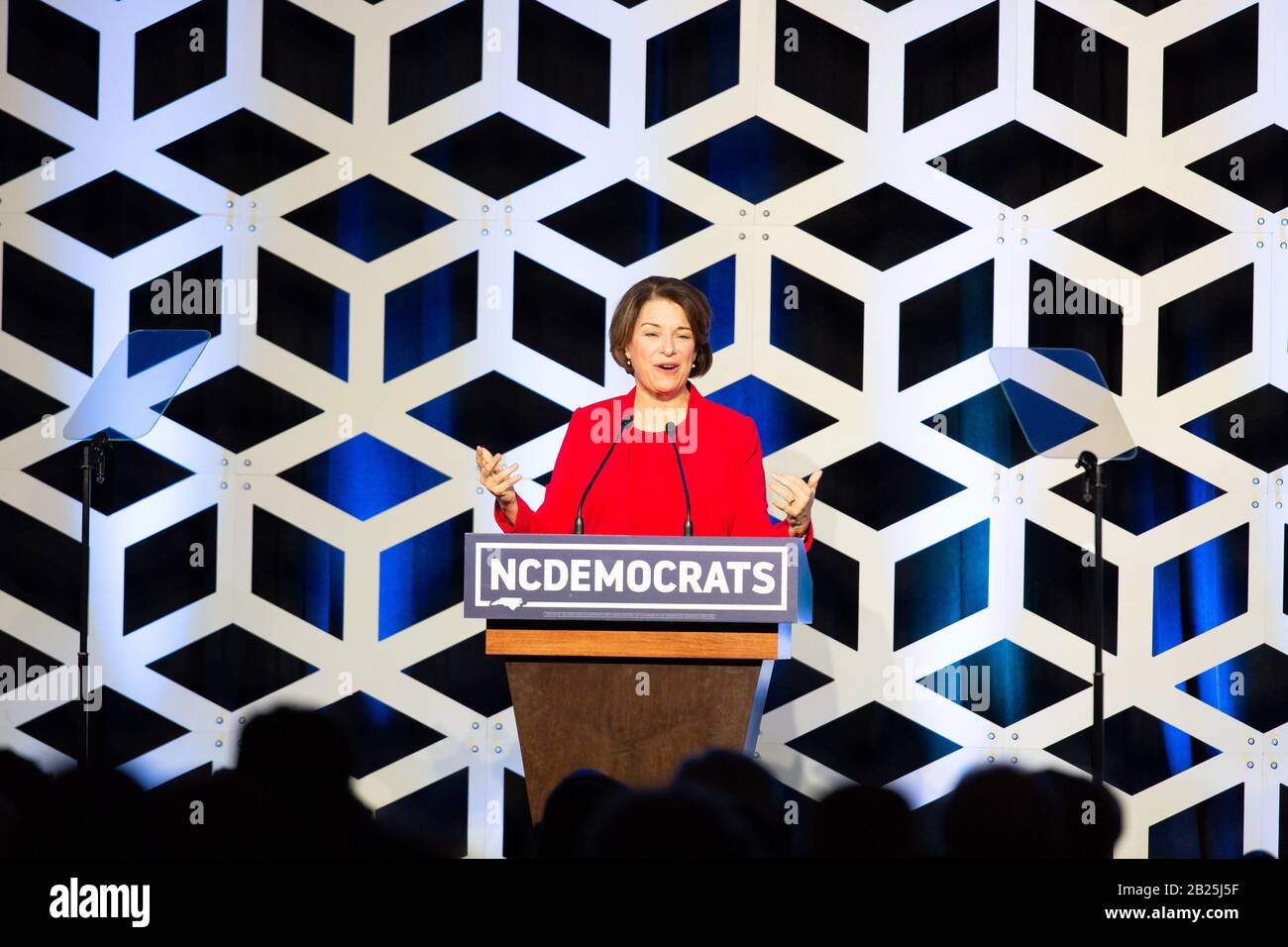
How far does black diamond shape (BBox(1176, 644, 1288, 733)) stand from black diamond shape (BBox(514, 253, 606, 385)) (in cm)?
210

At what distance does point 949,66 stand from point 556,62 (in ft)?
4.02

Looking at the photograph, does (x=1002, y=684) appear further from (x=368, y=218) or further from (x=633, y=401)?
(x=368, y=218)

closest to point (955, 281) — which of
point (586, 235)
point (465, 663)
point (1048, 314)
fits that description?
point (1048, 314)

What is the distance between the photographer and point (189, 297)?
4.28 m

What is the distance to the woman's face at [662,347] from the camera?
11.2ft

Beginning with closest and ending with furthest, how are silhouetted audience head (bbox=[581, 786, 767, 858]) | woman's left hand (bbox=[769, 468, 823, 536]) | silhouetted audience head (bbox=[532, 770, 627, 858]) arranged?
silhouetted audience head (bbox=[581, 786, 767, 858])
silhouetted audience head (bbox=[532, 770, 627, 858])
woman's left hand (bbox=[769, 468, 823, 536])

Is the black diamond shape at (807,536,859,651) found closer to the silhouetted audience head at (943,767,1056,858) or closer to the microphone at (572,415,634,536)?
the microphone at (572,415,634,536)

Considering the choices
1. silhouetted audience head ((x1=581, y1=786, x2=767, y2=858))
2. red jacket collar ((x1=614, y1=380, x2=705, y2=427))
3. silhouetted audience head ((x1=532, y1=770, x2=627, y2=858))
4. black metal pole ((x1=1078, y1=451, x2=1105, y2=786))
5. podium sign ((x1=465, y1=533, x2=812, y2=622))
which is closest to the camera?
silhouetted audience head ((x1=581, y1=786, x2=767, y2=858))

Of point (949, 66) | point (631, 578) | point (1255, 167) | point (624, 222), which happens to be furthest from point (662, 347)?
point (1255, 167)

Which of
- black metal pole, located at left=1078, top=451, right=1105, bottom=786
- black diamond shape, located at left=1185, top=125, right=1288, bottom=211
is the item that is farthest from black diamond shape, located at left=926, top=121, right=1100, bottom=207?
black metal pole, located at left=1078, top=451, right=1105, bottom=786

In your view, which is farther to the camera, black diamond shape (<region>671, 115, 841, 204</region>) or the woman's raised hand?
black diamond shape (<region>671, 115, 841, 204</region>)

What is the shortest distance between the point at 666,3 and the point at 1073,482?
1.93m

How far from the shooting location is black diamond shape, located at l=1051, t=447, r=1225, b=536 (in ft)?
14.1

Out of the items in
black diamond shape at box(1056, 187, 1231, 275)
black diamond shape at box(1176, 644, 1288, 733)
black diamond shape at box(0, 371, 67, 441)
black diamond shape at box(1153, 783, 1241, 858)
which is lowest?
black diamond shape at box(1153, 783, 1241, 858)
